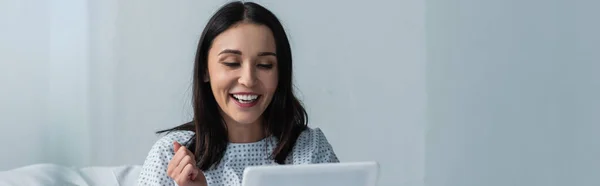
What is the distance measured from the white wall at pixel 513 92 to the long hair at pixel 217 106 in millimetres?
1283

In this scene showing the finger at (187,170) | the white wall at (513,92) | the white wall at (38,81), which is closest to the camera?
the finger at (187,170)

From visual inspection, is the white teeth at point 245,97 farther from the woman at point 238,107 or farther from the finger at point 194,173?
the finger at point 194,173

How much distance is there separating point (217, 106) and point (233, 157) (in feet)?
0.30

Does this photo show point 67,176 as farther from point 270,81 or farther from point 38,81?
point 270,81

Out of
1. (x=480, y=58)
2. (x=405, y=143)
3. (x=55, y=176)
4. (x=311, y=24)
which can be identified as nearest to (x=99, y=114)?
(x=55, y=176)

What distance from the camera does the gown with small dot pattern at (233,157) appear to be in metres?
1.44

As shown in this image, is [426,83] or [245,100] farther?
[426,83]

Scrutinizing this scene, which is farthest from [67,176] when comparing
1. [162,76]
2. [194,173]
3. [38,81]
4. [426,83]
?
[426,83]

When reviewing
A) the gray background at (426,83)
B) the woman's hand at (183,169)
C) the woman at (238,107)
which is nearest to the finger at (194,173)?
the woman's hand at (183,169)

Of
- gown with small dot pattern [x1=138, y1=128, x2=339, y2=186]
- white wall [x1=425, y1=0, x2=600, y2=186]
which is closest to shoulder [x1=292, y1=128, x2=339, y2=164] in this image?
gown with small dot pattern [x1=138, y1=128, x2=339, y2=186]

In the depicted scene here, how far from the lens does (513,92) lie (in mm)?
2758

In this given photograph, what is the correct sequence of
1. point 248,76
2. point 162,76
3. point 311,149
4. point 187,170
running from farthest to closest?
point 162,76
point 311,149
point 248,76
point 187,170

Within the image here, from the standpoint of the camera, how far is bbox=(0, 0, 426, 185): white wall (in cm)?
206

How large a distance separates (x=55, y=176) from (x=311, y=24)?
2.88 ft
